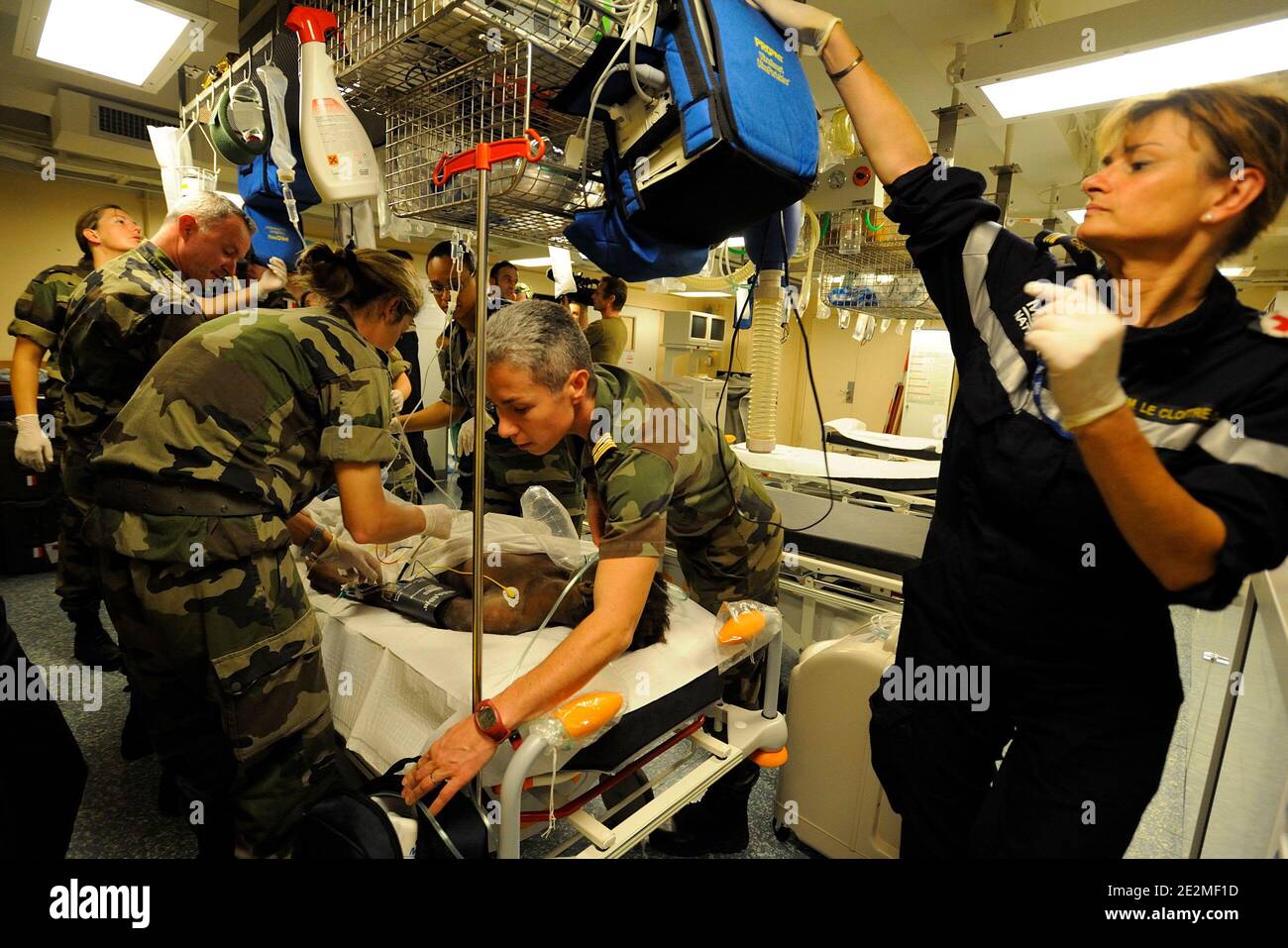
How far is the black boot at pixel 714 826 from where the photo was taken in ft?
5.76

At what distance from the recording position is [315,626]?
139cm

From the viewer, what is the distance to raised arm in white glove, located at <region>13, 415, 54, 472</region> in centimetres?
269

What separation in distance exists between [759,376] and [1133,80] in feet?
5.28

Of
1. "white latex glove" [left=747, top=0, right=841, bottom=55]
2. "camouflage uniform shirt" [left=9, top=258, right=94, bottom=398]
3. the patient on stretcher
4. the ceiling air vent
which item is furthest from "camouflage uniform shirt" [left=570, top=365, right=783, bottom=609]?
the ceiling air vent

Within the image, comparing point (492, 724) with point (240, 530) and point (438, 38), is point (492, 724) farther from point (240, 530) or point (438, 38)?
point (438, 38)

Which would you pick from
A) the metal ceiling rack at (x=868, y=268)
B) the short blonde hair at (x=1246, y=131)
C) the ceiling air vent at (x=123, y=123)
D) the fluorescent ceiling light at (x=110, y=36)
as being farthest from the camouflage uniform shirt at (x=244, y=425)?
the ceiling air vent at (x=123, y=123)

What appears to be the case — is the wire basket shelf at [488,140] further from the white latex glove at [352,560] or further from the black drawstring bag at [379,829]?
the black drawstring bag at [379,829]

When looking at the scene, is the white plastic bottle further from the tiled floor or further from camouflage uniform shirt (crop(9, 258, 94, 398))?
camouflage uniform shirt (crop(9, 258, 94, 398))

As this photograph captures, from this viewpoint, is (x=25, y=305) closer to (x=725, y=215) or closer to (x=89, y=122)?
(x=89, y=122)

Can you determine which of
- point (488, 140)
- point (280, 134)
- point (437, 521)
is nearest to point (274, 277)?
point (280, 134)

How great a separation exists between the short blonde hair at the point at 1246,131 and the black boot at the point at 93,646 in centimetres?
365

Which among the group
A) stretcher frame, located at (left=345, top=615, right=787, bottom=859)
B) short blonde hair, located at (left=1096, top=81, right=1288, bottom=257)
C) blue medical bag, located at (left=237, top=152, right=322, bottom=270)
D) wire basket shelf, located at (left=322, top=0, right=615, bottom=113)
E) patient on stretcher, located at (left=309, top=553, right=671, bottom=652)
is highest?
wire basket shelf, located at (left=322, top=0, right=615, bottom=113)

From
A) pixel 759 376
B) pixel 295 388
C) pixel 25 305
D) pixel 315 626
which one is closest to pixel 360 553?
pixel 315 626

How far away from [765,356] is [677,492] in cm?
131
